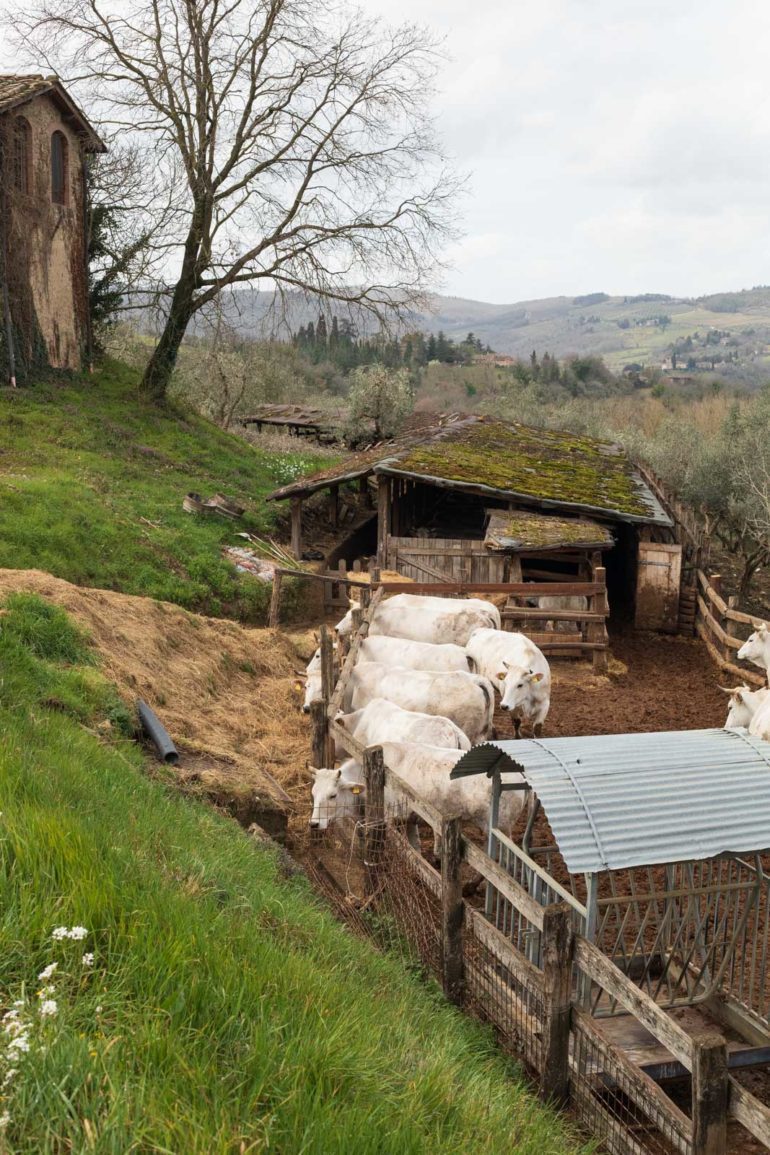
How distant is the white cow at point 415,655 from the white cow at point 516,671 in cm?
27

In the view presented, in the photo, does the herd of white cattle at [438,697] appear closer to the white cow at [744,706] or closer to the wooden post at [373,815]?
the white cow at [744,706]

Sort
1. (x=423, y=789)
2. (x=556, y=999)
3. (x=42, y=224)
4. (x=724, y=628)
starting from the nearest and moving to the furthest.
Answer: (x=556, y=999), (x=423, y=789), (x=724, y=628), (x=42, y=224)

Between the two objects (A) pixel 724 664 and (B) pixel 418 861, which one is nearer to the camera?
(B) pixel 418 861

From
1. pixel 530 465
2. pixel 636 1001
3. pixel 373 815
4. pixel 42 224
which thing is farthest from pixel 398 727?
pixel 42 224

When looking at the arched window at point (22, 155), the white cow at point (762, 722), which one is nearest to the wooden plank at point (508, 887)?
the white cow at point (762, 722)

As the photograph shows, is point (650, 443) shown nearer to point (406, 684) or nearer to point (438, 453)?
point (438, 453)

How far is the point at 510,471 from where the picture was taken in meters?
22.8

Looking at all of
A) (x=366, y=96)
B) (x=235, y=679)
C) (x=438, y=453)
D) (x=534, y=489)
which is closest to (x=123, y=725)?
(x=235, y=679)

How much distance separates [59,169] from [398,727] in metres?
23.7

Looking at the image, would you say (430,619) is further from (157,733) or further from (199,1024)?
(199,1024)

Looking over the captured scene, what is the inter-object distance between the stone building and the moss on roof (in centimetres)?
1090

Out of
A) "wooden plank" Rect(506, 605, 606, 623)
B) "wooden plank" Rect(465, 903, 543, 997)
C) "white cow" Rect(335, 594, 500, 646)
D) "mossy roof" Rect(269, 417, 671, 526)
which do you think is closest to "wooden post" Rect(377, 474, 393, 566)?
"mossy roof" Rect(269, 417, 671, 526)

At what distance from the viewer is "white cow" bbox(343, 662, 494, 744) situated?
1047 centimetres

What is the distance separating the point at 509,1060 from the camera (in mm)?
5578
